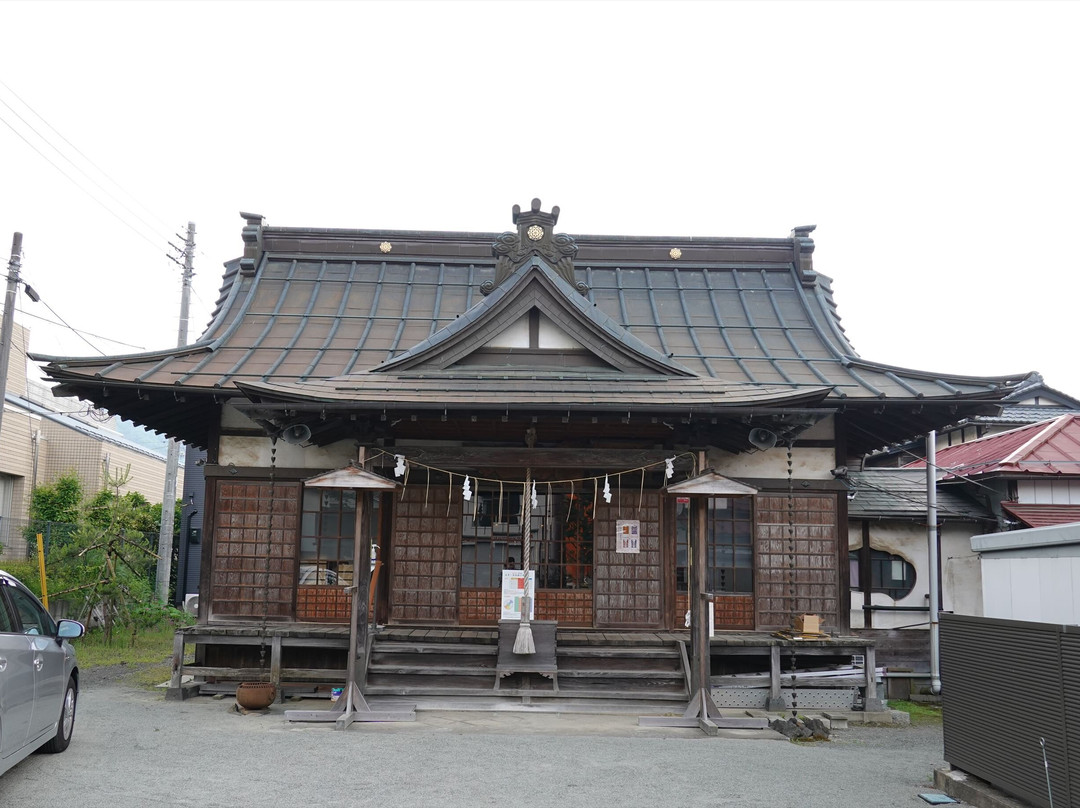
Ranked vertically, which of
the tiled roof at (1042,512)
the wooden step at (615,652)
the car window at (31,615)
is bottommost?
the wooden step at (615,652)

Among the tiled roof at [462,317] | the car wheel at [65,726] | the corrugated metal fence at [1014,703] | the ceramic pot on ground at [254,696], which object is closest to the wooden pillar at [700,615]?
the tiled roof at [462,317]

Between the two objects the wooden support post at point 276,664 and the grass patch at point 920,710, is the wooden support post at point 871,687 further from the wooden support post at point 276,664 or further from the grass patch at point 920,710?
the wooden support post at point 276,664

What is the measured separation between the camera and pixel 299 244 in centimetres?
1645

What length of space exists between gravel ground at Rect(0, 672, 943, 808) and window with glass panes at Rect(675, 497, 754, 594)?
272 cm

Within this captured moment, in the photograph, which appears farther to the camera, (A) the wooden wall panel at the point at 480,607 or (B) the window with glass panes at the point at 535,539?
(B) the window with glass panes at the point at 535,539

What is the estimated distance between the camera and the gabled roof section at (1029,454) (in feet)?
48.9

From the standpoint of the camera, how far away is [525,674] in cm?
1118

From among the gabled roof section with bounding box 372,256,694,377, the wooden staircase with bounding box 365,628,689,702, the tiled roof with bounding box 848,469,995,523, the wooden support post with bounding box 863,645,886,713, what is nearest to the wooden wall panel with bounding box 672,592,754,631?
the wooden staircase with bounding box 365,628,689,702

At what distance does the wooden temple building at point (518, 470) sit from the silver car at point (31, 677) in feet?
11.8

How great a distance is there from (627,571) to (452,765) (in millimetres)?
5035

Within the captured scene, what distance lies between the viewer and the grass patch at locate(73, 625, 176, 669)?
15625 millimetres

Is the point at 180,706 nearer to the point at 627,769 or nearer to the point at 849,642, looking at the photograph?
the point at 627,769

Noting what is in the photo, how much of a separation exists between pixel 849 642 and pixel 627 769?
16.1 ft

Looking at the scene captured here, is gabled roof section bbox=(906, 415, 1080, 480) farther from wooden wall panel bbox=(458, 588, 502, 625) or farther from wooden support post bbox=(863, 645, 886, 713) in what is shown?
wooden wall panel bbox=(458, 588, 502, 625)
